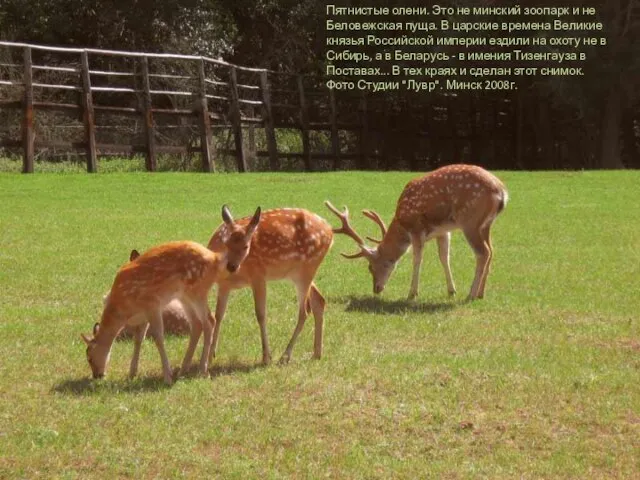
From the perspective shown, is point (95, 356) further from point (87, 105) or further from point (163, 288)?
point (87, 105)

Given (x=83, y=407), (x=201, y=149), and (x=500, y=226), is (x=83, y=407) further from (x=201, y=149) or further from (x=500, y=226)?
(x=201, y=149)

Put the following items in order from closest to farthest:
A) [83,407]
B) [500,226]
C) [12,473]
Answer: [12,473]
[83,407]
[500,226]

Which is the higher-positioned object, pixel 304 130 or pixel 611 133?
pixel 304 130

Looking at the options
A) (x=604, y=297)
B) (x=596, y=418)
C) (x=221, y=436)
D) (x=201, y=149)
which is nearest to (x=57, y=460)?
(x=221, y=436)

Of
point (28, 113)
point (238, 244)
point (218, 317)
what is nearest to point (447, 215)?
point (218, 317)

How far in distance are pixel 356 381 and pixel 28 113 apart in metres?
16.6

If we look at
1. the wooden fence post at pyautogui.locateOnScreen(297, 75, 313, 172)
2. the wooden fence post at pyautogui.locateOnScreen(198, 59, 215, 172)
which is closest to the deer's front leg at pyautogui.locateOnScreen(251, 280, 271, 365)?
the wooden fence post at pyautogui.locateOnScreen(198, 59, 215, 172)

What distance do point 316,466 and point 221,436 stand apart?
0.71 m

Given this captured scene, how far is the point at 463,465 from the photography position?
6.33 meters

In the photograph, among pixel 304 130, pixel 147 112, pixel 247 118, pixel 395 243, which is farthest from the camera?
pixel 304 130

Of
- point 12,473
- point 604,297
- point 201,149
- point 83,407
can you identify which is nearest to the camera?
point 12,473

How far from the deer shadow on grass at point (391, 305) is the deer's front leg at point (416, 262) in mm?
237

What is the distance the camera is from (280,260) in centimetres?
873

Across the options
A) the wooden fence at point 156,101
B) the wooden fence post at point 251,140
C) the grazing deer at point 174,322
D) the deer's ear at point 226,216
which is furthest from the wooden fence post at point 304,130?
the deer's ear at point 226,216
